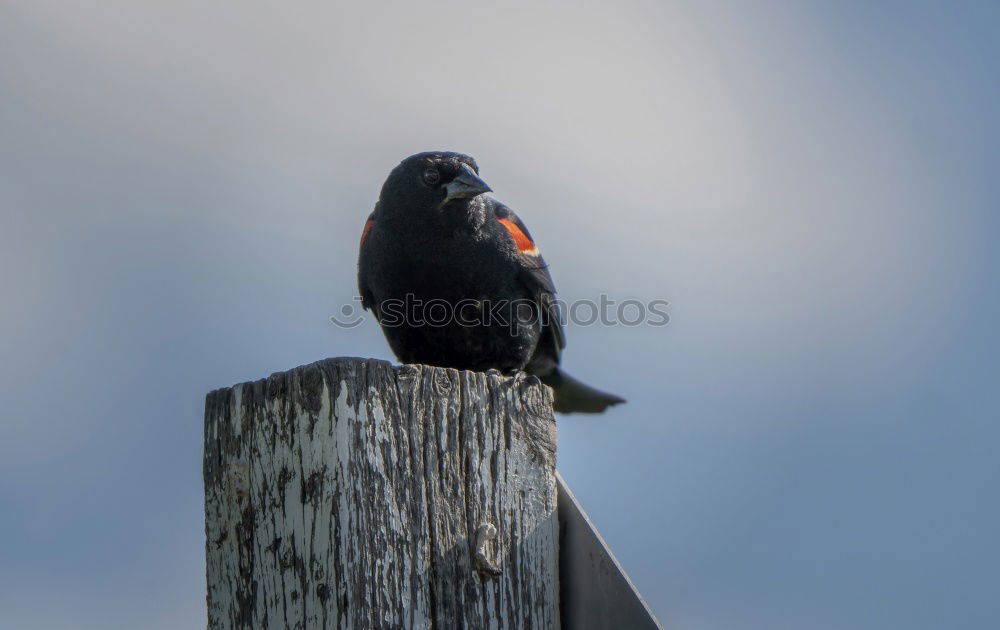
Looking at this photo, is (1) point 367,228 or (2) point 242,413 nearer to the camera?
(2) point 242,413

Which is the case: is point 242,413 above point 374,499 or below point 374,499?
above

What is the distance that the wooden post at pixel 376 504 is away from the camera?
6.93 ft

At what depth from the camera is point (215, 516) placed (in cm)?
240

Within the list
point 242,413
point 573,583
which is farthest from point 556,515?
point 242,413

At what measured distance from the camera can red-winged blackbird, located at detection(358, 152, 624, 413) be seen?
444 centimetres

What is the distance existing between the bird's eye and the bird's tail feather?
151 centimetres

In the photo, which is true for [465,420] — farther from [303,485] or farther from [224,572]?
[224,572]

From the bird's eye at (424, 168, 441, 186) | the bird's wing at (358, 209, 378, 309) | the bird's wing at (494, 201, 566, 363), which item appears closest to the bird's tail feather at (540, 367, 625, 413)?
the bird's wing at (494, 201, 566, 363)

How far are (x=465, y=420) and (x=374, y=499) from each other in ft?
1.09

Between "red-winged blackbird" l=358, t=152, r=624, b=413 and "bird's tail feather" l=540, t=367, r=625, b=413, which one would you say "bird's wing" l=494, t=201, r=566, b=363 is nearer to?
"red-winged blackbird" l=358, t=152, r=624, b=413

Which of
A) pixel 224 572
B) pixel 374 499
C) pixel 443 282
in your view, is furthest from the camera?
pixel 443 282

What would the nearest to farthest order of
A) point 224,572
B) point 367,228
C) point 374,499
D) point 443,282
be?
point 374,499, point 224,572, point 443,282, point 367,228

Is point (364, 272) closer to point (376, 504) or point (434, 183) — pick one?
point (434, 183)

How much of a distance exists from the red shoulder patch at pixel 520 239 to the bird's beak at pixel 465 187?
35 centimetres
